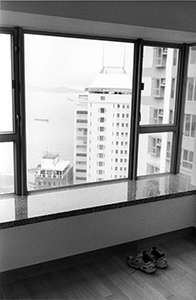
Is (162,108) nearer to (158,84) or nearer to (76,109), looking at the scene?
(158,84)

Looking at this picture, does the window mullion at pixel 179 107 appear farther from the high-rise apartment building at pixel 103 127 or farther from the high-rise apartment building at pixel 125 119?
the high-rise apartment building at pixel 103 127

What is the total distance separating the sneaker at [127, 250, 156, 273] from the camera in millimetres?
2768

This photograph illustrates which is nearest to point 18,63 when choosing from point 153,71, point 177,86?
point 153,71

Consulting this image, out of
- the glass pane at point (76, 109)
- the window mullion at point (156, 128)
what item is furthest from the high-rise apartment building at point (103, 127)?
the window mullion at point (156, 128)

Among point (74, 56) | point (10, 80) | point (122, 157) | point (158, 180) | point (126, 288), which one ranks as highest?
point (74, 56)

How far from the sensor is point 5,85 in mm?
2650

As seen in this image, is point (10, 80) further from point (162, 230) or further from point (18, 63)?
point (162, 230)

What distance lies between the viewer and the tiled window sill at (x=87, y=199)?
2488 mm

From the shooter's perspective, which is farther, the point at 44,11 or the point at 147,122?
the point at 147,122

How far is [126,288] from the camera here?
8.37ft

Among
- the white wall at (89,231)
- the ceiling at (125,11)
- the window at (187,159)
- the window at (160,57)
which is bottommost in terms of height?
the white wall at (89,231)

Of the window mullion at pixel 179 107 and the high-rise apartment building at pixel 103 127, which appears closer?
the high-rise apartment building at pixel 103 127

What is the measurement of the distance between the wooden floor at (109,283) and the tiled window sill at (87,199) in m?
0.52

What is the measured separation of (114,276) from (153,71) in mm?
1903
